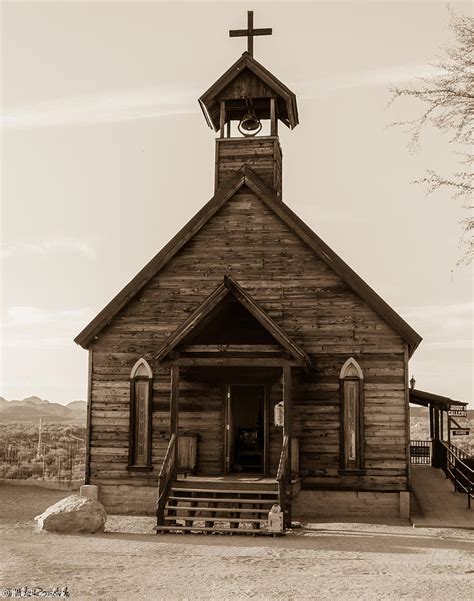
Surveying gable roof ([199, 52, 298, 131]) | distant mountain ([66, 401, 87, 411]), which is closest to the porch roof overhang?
gable roof ([199, 52, 298, 131])

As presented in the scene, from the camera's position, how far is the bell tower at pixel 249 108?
20547 mm

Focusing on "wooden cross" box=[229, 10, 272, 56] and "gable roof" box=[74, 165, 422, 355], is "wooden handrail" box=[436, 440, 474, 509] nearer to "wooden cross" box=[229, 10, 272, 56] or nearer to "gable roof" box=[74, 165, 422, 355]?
"gable roof" box=[74, 165, 422, 355]

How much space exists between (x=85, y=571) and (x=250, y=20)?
53.1ft

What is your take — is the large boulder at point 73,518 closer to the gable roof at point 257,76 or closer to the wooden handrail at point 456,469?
the wooden handrail at point 456,469

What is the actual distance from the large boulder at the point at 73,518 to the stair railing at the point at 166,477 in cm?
129

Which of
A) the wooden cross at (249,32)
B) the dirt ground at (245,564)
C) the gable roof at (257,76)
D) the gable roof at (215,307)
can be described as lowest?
the dirt ground at (245,564)

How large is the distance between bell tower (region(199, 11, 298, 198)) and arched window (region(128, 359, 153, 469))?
5230 mm

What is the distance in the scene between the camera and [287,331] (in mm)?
18750

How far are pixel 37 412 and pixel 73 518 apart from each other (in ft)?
431

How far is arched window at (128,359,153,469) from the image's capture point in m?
18.8

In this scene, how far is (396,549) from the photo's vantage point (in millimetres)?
12891

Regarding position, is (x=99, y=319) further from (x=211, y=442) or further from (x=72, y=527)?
(x=72, y=527)

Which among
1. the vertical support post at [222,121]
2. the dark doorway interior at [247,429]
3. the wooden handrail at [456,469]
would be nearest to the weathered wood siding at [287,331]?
A: the dark doorway interior at [247,429]

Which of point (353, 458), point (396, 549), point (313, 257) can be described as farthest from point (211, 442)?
point (396, 549)
